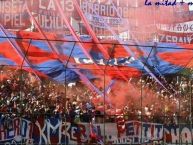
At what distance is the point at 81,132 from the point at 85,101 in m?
1.92

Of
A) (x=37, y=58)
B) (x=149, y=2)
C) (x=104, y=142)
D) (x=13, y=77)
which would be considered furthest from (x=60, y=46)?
(x=149, y=2)

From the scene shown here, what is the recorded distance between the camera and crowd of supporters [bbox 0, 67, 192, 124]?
14.5 metres

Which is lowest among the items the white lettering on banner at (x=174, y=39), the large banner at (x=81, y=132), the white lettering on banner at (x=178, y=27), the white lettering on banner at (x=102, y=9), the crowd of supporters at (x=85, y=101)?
the large banner at (x=81, y=132)

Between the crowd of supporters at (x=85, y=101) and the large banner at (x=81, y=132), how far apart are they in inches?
9.6

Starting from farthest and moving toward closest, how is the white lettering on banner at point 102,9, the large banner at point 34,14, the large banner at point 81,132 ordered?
the white lettering on banner at point 102,9 → the large banner at point 34,14 → the large banner at point 81,132

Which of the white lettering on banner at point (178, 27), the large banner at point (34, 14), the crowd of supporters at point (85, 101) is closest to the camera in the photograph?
the crowd of supporters at point (85, 101)

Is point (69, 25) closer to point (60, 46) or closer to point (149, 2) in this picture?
point (60, 46)

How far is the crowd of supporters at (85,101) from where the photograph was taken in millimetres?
14484

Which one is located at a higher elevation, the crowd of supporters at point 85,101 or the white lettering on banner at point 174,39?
the white lettering on banner at point 174,39

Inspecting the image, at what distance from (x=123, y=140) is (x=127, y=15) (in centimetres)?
453

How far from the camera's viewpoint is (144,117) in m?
15.2

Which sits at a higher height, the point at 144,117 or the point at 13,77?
the point at 13,77

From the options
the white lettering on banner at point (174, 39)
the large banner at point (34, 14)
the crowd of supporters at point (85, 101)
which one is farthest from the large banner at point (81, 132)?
the white lettering on banner at point (174, 39)

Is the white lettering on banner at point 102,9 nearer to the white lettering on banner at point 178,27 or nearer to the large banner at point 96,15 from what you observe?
the large banner at point 96,15
